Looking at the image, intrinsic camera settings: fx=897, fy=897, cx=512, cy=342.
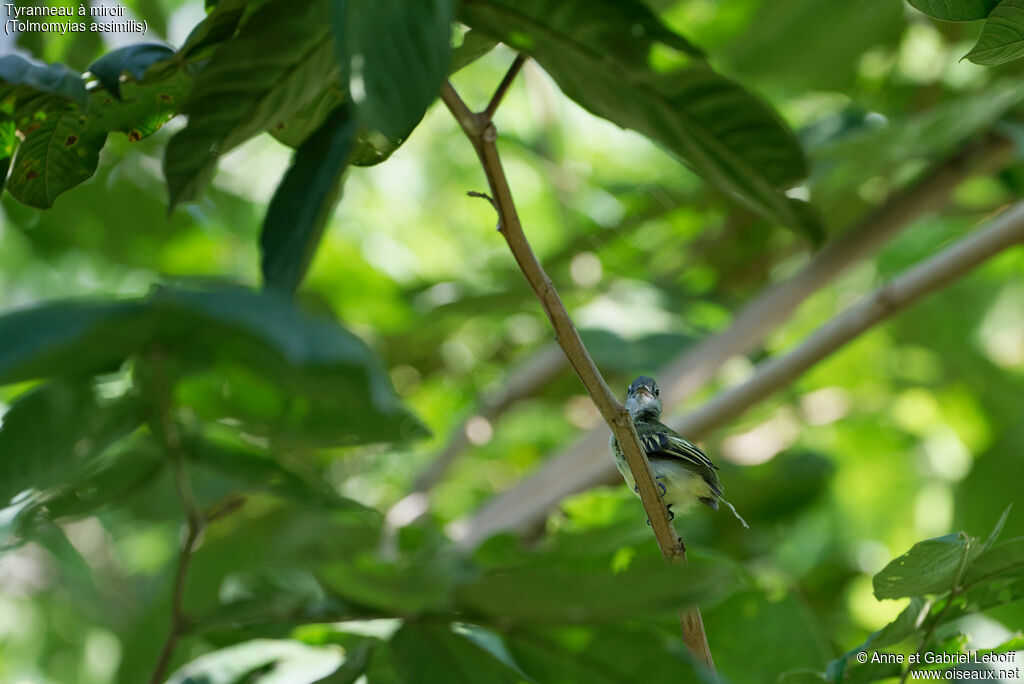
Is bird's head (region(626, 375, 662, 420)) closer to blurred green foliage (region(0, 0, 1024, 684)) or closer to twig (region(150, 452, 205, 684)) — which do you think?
blurred green foliage (region(0, 0, 1024, 684))

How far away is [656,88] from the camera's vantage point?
0.62 metres

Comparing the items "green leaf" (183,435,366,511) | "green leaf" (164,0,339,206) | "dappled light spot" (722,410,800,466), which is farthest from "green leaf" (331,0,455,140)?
"dappled light spot" (722,410,800,466)

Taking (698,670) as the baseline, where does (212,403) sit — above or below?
above

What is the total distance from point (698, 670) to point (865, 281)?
1.66m

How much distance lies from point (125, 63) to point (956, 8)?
1.59 feet

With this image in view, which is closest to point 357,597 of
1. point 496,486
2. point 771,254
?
point 771,254

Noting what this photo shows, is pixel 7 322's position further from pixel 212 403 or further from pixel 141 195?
pixel 141 195

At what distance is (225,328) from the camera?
0.37 metres

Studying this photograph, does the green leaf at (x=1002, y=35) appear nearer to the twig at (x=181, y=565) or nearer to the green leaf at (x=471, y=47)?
the green leaf at (x=471, y=47)

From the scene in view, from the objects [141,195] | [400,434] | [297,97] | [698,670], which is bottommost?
[698,670]

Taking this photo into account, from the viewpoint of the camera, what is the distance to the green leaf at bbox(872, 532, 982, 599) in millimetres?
548

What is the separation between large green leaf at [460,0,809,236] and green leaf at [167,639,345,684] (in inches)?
18.3

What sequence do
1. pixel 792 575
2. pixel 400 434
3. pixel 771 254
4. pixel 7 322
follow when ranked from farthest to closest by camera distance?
pixel 771 254 → pixel 792 575 → pixel 400 434 → pixel 7 322

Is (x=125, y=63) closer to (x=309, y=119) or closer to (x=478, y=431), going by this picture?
(x=309, y=119)
